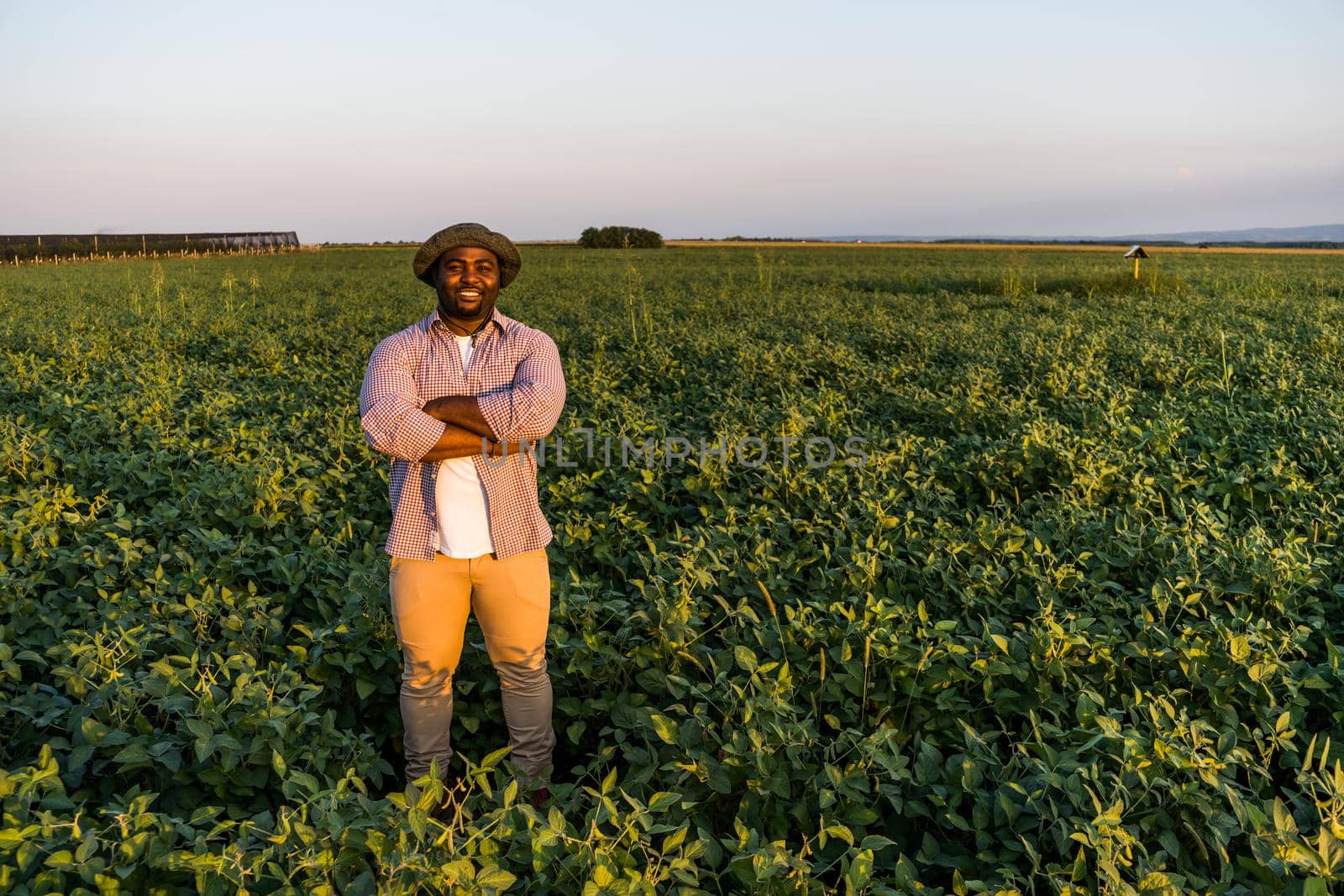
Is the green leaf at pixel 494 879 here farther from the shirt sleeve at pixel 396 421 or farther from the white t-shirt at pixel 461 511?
the shirt sleeve at pixel 396 421

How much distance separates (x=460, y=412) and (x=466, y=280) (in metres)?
0.47

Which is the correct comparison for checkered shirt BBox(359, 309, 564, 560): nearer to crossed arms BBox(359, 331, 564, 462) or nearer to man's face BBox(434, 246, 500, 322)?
crossed arms BBox(359, 331, 564, 462)

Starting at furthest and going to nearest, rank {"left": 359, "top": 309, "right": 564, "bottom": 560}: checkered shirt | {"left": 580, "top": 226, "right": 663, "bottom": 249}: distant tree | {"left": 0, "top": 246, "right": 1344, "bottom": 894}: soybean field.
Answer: {"left": 580, "top": 226, "right": 663, "bottom": 249}: distant tree
{"left": 359, "top": 309, "right": 564, "bottom": 560}: checkered shirt
{"left": 0, "top": 246, "right": 1344, "bottom": 894}: soybean field

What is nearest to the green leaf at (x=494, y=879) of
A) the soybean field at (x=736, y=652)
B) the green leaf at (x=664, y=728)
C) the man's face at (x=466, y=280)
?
the soybean field at (x=736, y=652)

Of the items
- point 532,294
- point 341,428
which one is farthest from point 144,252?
point 341,428

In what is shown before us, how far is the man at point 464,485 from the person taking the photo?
9.80ft

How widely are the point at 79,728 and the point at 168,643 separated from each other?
0.75 meters

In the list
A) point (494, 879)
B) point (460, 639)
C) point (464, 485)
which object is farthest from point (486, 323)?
point (494, 879)

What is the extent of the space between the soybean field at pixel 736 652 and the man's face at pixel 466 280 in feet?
4.76

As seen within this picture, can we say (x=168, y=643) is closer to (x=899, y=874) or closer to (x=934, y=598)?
(x=899, y=874)

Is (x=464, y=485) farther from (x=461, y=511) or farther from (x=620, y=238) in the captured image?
(x=620, y=238)

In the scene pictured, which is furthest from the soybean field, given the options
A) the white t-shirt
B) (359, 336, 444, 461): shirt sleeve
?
(359, 336, 444, 461): shirt sleeve

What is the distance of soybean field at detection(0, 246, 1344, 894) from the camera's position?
2285 millimetres

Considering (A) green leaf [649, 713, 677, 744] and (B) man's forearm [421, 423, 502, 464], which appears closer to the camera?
(A) green leaf [649, 713, 677, 744]
